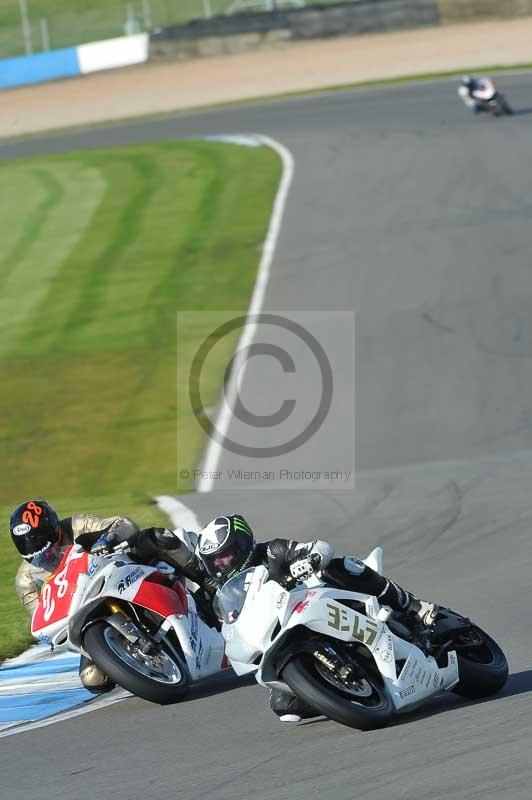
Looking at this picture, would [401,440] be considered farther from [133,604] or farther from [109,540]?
[133,604]

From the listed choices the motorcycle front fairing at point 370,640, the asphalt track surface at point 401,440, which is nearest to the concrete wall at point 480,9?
the asphalt track surface at point 401,440

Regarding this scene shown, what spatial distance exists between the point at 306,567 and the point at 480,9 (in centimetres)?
3460

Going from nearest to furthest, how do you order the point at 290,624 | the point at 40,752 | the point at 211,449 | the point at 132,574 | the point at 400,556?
the point at 290,624 → the point at 40,752 → the point at 132,574 → the point at 400,556 → the point at 211,449

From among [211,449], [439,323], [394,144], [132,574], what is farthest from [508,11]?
[132,574]

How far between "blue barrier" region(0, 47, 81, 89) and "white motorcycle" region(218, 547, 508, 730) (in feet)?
129

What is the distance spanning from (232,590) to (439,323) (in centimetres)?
1203

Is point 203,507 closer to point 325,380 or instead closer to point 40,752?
point 325,380

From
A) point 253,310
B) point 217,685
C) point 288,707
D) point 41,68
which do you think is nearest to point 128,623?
point 217,685

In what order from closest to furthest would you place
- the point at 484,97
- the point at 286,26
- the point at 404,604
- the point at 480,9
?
the point at 404,604, the point at 484,97, the point at 480,9, the point at 286,26

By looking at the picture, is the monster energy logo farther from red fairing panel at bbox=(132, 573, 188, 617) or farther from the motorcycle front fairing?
red fairing panel at bbox=(132, 573, 188, 617)

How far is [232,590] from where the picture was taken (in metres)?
6.34

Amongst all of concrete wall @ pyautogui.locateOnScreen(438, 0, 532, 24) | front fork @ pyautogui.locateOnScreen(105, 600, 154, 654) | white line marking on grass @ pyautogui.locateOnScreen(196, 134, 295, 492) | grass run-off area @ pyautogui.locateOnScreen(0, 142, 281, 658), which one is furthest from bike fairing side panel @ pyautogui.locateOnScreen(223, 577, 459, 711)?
concrete wall @ pyautogui.locateOnScreen(438, 0, 532, 24)

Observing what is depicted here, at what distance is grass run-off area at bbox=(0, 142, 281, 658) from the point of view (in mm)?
15609

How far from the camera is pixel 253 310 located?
64.9ft
